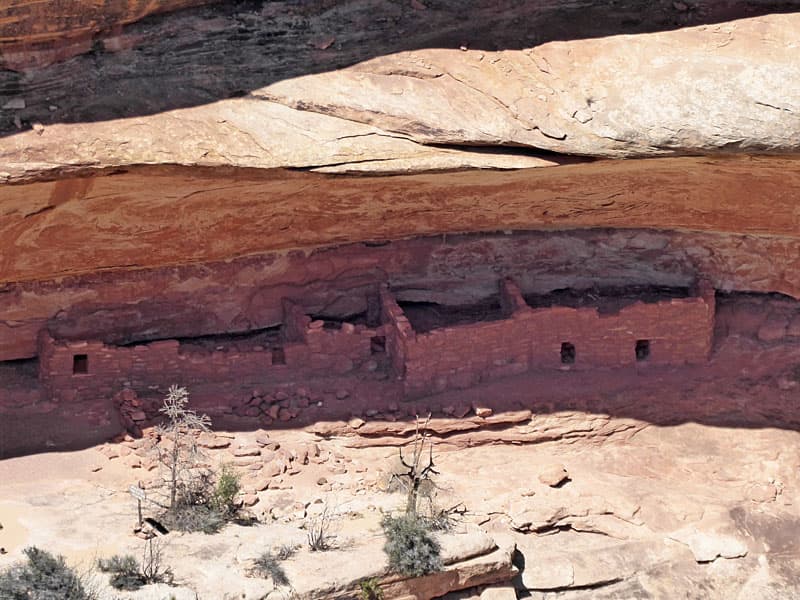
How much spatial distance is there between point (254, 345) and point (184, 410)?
1116 millimetres

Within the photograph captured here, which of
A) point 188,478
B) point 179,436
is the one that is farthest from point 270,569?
point 179,436

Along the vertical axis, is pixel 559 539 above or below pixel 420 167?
below

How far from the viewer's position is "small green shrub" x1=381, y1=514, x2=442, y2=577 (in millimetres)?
11531

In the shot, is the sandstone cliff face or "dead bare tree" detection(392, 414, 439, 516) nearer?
the sandstone cliff face

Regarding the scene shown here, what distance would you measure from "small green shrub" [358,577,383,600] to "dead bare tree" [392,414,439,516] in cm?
83

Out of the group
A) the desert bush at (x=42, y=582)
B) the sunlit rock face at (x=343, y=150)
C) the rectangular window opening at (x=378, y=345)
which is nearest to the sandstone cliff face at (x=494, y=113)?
the sunlit rock face at (x=343, y=150)

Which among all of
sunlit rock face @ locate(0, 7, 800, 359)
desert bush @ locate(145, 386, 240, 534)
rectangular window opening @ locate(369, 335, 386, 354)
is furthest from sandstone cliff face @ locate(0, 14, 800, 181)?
rectangular window opening @ locate(369, 335, 386, 354)

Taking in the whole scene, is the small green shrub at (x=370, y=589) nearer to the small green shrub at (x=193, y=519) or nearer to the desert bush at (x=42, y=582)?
the small green shrub at (x=193, y=519)

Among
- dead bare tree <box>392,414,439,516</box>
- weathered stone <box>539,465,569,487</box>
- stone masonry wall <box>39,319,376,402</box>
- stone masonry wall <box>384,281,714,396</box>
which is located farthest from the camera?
stone masonry wall <box>384,281,714,396</box>

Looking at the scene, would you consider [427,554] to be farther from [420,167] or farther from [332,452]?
[420,167]

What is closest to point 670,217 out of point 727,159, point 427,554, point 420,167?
point 727,159

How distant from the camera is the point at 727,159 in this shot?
12.9 m

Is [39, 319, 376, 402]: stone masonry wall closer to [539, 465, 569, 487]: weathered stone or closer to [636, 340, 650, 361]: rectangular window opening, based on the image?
[539, 465, 569, 487]: weathered stone

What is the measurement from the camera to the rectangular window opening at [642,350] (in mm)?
14844
